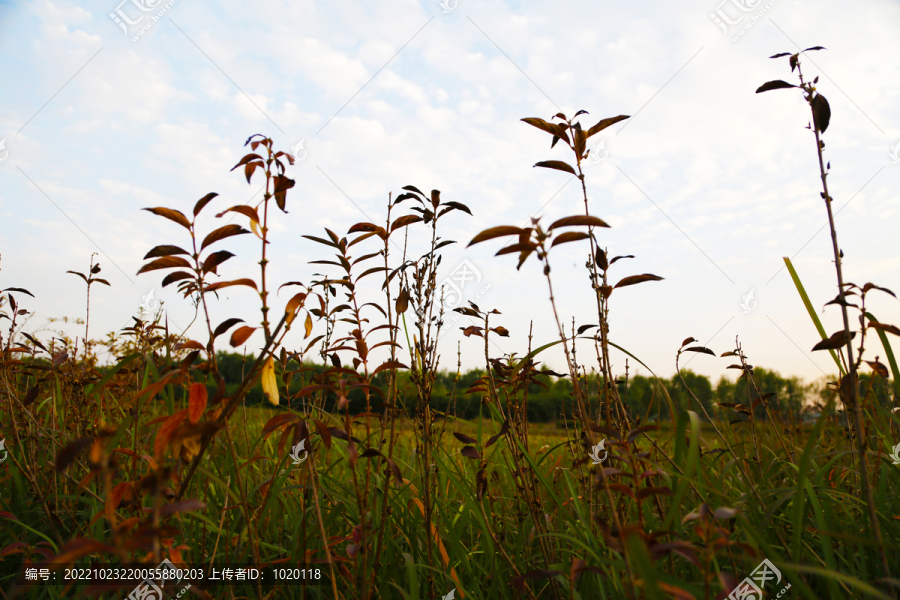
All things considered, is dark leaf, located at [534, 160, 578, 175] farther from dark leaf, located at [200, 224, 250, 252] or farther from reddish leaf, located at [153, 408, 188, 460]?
reddish leaf, located at [153, 408, 188, 460]

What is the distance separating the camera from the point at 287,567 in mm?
1897

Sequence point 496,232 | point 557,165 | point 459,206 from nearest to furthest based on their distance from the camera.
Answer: point 496,232
point 557,165
point 459,206

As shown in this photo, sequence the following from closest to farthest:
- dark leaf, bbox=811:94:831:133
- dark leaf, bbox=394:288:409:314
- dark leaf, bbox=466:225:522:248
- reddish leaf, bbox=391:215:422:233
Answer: dark leaf, bbox=466:225:522:248
dark leaf, bbox=811:94:831:133
dark leaf, bbox=394:288:409:314
reddish leaf, bbox=391:215:422:233

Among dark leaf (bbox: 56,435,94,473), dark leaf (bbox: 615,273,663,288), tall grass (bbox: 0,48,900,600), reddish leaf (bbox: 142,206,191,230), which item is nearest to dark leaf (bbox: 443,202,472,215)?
tall grass (bbox: 0,48,900,600)

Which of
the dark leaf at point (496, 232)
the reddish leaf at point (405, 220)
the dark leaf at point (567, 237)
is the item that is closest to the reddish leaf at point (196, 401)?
the dark leaf at point (496, 232)

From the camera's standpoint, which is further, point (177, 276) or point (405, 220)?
point (405, 220)

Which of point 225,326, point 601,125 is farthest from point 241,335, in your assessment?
point 601,125

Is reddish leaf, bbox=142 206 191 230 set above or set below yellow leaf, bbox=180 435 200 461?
above

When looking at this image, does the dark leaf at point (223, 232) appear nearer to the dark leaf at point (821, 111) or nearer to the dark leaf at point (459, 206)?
the dark leaf at point (459, 206)

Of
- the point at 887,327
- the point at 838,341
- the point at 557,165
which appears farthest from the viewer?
the point at 557,165
